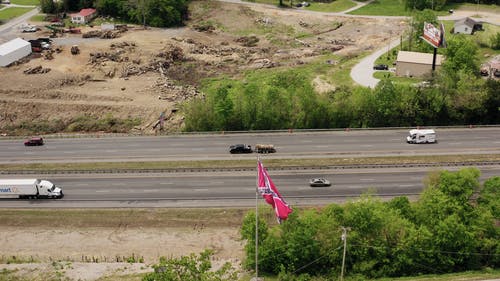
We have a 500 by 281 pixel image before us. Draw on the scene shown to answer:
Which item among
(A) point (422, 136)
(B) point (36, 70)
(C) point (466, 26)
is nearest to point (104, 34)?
(B) point (36, 70)

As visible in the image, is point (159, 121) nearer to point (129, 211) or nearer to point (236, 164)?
point (236, 164)

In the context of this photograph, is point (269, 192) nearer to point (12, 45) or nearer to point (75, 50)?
point (75, 50)

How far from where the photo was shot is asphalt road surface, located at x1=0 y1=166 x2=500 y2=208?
243ft

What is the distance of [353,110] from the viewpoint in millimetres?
96375

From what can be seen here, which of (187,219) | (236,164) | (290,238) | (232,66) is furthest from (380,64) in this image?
(290,238)

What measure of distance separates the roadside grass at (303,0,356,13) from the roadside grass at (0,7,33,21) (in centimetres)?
9402

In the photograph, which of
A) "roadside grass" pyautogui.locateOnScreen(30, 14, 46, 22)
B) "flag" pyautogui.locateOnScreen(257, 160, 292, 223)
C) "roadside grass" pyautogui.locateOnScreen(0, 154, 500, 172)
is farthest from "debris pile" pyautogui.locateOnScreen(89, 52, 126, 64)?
"flag" pyautogui.locateOnScreen(257, 160, 292, 223)

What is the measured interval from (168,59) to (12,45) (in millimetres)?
39478

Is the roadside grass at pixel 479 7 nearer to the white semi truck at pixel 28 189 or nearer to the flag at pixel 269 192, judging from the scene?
the white semi truck at pixel 28 189

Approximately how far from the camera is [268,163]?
3265 inches

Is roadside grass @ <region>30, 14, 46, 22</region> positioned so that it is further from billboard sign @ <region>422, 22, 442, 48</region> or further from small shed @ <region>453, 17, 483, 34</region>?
small shed @ <region>453, 17, 483, 34</region>

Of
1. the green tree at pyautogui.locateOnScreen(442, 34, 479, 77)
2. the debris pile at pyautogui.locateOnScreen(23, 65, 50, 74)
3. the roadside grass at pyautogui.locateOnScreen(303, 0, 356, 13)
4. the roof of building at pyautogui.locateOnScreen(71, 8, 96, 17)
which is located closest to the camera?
the green tree at pyautogui.locateOnScreen(442, 34, 479, 77)

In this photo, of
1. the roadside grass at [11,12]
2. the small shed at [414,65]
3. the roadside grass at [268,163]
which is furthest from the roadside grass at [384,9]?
the roadside grass at [11,12]

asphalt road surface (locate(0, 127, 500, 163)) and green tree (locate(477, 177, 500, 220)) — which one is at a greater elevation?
green tree (locate(477, 177, 500, 220))
